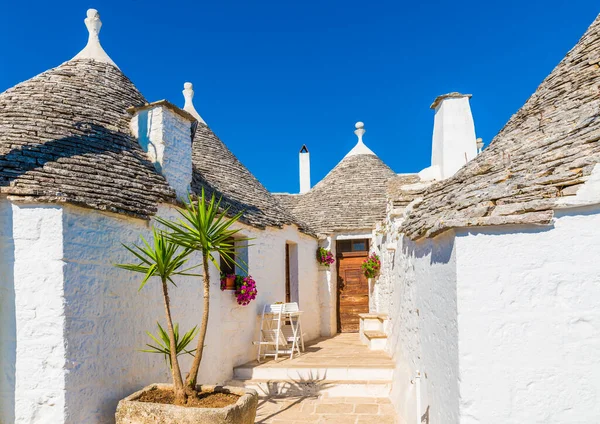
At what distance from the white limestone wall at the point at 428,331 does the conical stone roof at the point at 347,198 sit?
5.37m

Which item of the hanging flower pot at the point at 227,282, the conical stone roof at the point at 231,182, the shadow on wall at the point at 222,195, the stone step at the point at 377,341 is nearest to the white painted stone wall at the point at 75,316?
the hanging flower pot at the point at 227,282

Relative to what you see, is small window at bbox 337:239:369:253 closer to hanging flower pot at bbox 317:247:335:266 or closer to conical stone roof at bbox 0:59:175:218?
hanging flower pot at bbox 317:247:335:266

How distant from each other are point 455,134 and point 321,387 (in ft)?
15.5

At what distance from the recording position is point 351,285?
1283 centimetres

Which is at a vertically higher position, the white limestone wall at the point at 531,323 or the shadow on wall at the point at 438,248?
the shadow on wall at the point at 438,248

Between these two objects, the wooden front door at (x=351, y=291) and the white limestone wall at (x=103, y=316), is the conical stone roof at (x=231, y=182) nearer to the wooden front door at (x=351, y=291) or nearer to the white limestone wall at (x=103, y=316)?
the wooden front door at (x=351, y=291)

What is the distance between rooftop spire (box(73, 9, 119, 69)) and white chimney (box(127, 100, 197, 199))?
1.69 meters

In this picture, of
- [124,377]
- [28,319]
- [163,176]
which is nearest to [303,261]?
[163,176]

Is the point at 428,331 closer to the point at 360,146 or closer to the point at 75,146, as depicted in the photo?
the point at 75,146

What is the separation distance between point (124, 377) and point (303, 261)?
669 centimetres

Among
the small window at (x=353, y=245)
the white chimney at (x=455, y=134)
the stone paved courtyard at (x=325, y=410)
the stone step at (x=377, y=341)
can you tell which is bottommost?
the stone paved courtyard at (x=325, y=410)

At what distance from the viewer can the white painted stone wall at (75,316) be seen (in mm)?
4320

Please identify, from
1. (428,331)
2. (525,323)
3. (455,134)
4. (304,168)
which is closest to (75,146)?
(428,331)

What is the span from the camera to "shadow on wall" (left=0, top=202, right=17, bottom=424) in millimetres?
4332
